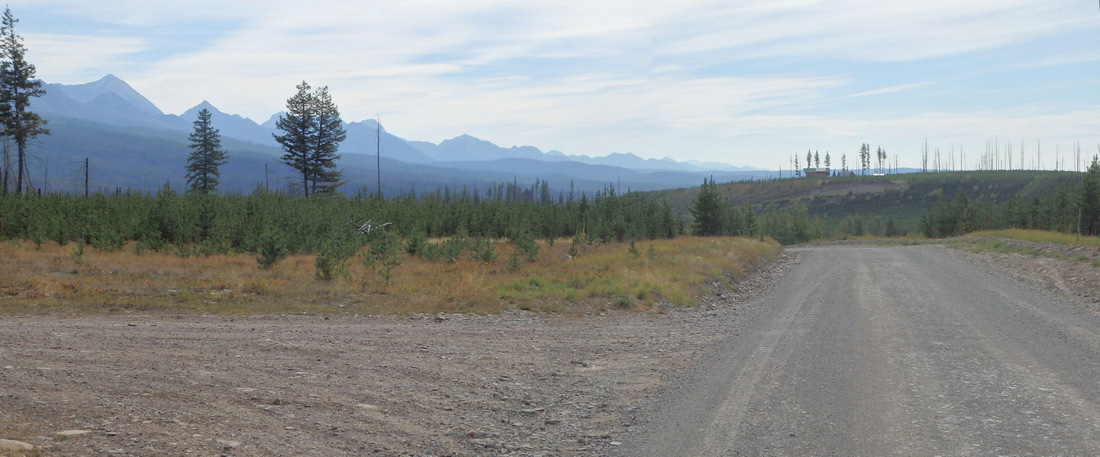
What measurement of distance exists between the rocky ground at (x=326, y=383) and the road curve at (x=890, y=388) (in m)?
0.67

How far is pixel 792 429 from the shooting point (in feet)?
19.6

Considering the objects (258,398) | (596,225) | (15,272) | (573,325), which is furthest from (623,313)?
(596,225)

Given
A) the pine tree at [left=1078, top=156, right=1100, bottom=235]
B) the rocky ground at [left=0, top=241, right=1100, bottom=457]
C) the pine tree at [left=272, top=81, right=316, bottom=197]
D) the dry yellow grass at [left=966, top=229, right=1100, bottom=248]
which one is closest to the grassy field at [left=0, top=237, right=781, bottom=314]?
the rocky ground at [left=0, top=241, right=1100, bottom=457]

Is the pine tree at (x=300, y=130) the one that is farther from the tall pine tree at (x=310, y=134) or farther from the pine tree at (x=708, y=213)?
the pine tree at (x=708, y=213)

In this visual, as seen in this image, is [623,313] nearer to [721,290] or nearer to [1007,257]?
[721,290]

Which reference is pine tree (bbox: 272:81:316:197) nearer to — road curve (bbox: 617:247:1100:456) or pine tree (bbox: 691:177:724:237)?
pine tree (bbox: 691:177:724:237)

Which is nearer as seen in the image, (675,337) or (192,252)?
(675,337)

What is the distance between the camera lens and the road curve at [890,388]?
220 inches

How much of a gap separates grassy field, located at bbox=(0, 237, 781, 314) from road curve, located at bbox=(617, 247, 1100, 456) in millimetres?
4254

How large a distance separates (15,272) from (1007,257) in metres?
33.8

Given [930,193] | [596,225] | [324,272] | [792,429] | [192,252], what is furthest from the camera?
[930,193]

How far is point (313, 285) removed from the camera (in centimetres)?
1620

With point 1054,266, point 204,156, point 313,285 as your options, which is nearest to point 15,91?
point 204,156

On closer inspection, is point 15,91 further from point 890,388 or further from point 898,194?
point 898,194
